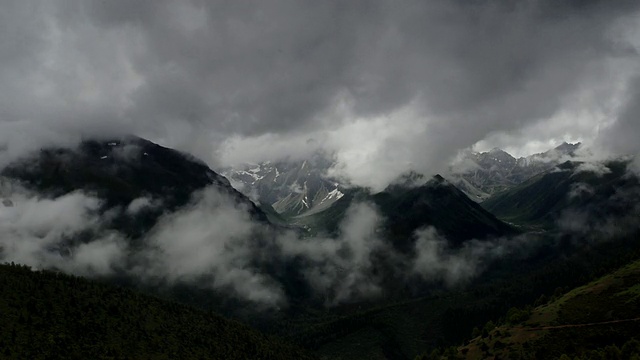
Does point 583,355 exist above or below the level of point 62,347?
below

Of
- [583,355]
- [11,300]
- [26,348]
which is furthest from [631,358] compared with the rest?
[11,300]

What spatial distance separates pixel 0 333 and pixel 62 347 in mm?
23517

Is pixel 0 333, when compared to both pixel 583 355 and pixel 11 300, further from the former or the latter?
pixel 583 355

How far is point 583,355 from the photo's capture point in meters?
189

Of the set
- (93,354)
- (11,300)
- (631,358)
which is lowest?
(631,358)

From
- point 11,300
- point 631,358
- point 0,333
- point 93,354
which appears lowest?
point 631,358

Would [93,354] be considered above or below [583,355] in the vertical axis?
above

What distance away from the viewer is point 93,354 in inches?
7712

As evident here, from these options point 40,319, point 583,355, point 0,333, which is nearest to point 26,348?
point 0,333

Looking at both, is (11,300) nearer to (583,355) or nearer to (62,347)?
(62,347)

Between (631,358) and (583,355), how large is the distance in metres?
23.4

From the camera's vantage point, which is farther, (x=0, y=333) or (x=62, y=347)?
(x=62, y=347)

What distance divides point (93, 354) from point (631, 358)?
21712 centimetres

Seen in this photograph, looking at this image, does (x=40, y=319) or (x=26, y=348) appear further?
(x=40, y=319)
